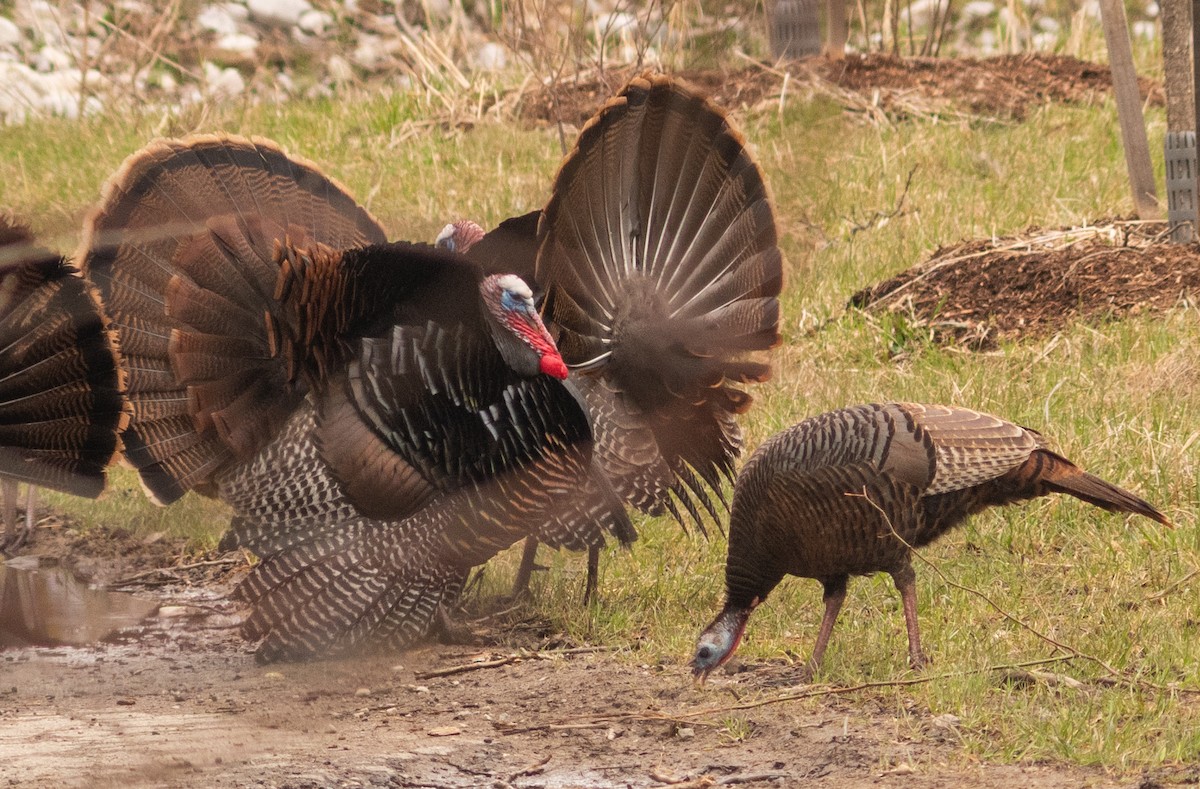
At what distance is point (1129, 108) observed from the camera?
6.32 metres

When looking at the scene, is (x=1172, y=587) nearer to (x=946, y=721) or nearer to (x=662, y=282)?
(x=946, y=721)

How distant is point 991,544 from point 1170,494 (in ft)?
1.88

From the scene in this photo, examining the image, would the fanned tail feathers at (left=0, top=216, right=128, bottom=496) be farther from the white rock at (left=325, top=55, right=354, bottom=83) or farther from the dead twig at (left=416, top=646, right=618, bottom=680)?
the white rock at (left=325, top=55, right=354, bottom=83)

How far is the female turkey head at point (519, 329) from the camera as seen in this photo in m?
3.50

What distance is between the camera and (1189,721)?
2.94 meters

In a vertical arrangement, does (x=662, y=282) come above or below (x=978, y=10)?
below

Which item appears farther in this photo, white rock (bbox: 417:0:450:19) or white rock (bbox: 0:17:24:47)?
white rock (bbox: 417:0:450:19)

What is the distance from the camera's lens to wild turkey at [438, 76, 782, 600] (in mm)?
3265

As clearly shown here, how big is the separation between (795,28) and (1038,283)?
212 inches

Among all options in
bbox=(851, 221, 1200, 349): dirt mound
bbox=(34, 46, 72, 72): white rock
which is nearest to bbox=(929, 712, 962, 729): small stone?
bbox=(851, 221, 1200, 349): dirt mound

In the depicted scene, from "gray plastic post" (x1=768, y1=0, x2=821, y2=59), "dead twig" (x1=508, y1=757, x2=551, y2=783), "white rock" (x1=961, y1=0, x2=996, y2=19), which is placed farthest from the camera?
"white rock" (x1=961, y1=0, x2=996, y2=19)

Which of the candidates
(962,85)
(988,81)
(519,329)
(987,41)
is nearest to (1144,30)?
(987,41)

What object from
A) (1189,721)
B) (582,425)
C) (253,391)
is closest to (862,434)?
(582,425)

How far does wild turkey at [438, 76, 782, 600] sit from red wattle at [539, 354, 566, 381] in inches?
8.6
